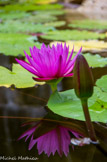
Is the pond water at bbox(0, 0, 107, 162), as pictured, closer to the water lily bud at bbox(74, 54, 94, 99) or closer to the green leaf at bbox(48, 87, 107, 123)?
the green leaf at bbox(48, 87, 107, 123)

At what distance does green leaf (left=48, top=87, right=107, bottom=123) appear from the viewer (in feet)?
2.15

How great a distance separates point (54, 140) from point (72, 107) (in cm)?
15

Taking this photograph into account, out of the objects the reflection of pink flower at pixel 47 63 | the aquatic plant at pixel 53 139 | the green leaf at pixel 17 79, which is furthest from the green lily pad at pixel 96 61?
the aquatic plant at pixel 53 139

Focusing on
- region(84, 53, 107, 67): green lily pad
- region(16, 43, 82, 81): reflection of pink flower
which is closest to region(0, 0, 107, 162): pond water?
region(16, 43, 82, 81): reflection of pink flower

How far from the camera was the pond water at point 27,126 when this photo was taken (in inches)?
20.3

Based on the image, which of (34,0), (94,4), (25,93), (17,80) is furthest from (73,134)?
(34,0)

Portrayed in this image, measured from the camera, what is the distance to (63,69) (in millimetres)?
726

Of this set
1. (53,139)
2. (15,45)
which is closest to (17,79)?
(53,139)

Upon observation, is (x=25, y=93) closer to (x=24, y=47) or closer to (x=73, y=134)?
(x=73, y=134)

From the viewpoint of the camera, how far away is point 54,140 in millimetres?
578

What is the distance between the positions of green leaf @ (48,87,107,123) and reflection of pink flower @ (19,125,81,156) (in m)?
0.05

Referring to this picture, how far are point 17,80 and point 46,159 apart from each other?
53cm

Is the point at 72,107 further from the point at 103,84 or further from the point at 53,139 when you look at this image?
the point at 103,84

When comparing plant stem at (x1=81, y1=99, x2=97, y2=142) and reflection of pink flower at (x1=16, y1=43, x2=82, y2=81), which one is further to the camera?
reflection of pink flower at (x1=16, y1=43, x2=82, y2=81)
